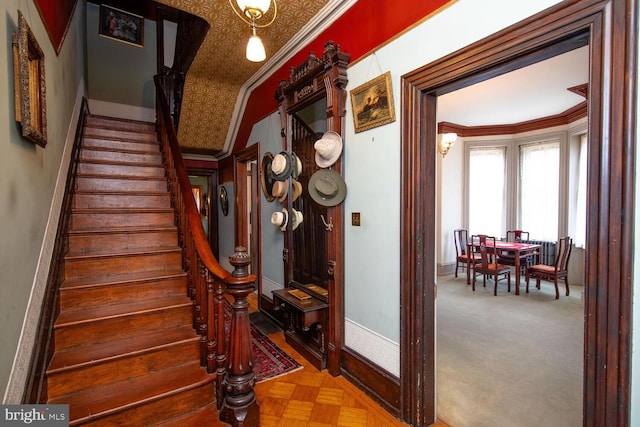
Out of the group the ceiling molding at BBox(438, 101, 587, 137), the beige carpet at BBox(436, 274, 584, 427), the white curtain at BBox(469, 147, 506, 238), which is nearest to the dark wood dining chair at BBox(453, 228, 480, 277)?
the white curtain at BBox(469, 147, 506, 238)

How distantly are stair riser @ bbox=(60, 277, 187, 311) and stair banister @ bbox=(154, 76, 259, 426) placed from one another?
170mm

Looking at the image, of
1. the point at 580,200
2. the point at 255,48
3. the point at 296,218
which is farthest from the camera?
the point at 580,200

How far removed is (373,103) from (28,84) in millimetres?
1912

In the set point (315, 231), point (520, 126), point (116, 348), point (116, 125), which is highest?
point (520, 126)

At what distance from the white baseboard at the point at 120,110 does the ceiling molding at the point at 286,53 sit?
56.5 inches

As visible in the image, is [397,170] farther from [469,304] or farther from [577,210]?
[577,210]

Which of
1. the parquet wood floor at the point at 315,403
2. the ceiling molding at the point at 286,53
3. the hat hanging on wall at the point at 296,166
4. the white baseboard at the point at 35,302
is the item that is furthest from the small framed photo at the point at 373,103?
the white baseboard at the point at 35,302

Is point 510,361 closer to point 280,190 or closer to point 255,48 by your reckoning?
point 280,190

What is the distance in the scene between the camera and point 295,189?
10.2 feet

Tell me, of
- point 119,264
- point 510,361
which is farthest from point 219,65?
point 510,361

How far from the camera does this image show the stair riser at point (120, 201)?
2.67 metres

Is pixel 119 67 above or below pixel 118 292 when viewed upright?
above

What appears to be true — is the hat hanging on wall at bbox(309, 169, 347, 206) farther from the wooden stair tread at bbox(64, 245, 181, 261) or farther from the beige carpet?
the beige carpet

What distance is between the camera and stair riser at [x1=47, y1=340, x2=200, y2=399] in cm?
166
